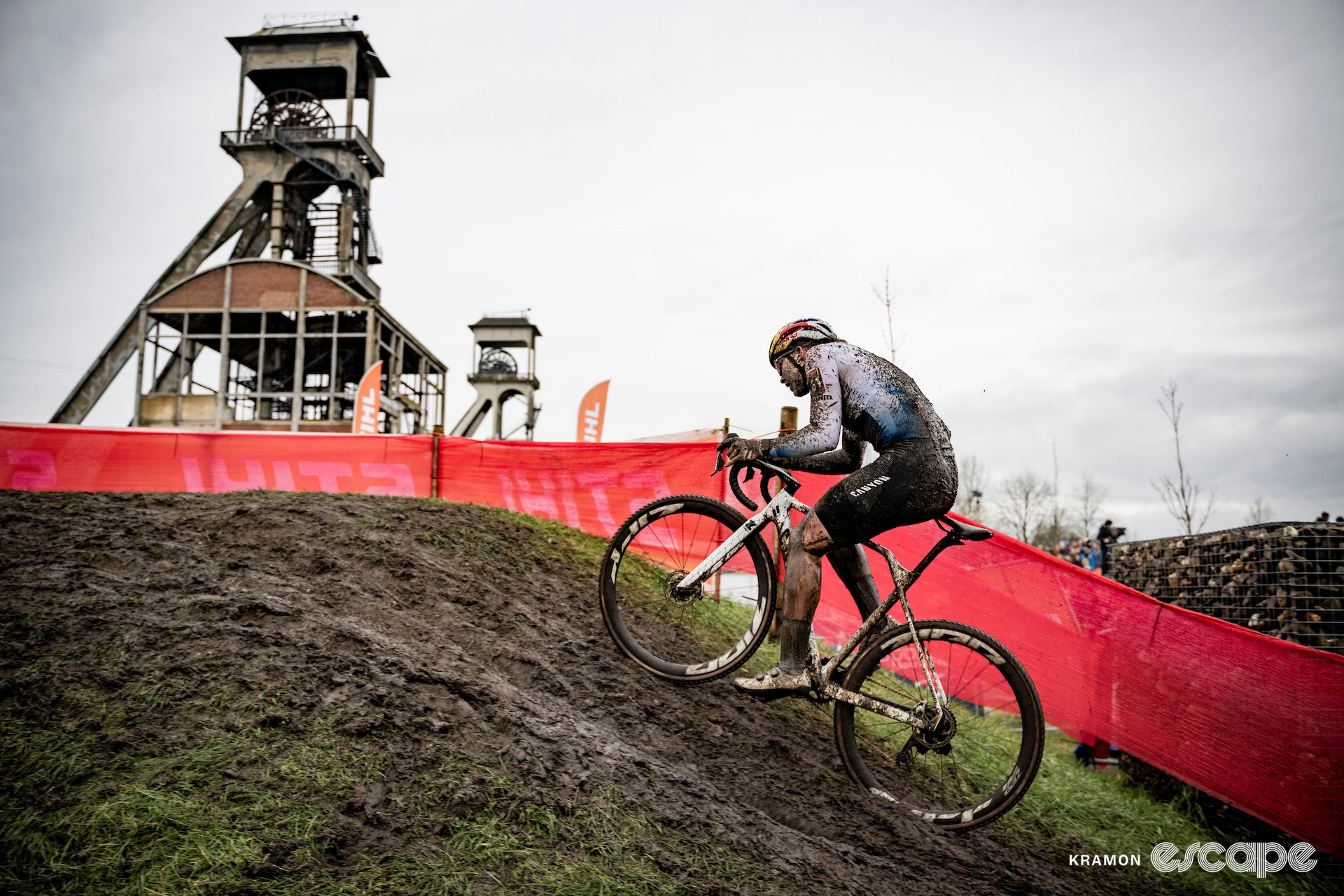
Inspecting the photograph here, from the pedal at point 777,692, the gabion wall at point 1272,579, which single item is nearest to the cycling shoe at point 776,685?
the pedal at point 777,692

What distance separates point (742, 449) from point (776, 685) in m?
1.25

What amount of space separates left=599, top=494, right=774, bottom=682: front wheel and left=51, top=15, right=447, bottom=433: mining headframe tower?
114 ft

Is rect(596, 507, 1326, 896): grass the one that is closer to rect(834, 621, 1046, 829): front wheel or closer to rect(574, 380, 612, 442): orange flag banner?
rect(834, 621, 1046, 829): front wheel

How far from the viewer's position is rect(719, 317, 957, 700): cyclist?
3.83 m

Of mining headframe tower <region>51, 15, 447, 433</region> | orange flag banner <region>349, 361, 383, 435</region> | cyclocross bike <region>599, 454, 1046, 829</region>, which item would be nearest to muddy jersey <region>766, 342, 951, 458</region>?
cyclocross bike <region>599, 454, 1046, 829</region>

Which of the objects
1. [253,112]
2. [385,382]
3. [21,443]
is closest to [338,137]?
[253,112]

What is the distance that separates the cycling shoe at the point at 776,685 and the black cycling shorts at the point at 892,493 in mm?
733

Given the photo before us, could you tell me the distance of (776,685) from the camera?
3.95 meters

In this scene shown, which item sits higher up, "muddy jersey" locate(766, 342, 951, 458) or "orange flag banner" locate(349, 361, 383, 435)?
"orange flag banner" locate(349, 361, 383, 435)

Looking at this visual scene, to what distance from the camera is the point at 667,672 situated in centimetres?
433

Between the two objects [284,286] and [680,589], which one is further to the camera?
[284,286]

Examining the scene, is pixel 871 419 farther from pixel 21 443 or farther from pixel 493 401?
pixel 493 401

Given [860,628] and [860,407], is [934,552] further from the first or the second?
[860,407]

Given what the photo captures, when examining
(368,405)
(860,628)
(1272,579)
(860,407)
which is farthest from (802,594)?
(368,405)
